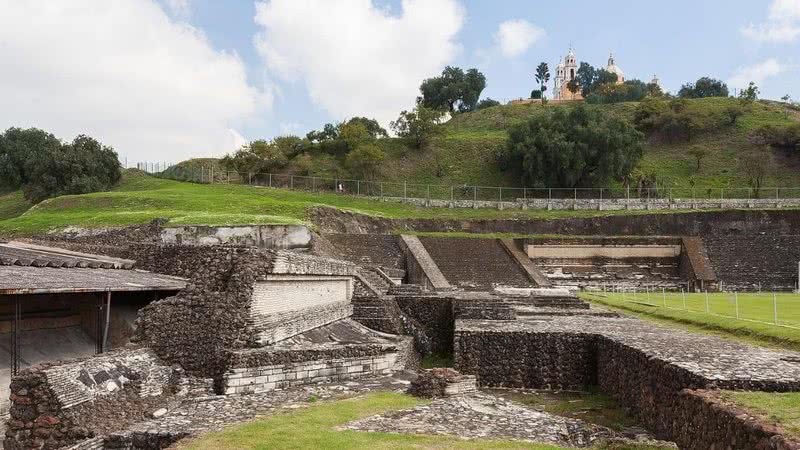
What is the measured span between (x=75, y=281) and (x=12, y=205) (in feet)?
161

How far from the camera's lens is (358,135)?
199 ft


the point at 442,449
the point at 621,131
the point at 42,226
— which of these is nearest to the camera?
the point at 442,449

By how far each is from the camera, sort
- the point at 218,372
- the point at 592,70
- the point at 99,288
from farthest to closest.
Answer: the point at 592,70, the point at 218,372, the point at 99,288

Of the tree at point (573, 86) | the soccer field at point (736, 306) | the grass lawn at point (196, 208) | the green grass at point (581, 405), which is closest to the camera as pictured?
the green grass at point (581, 405)

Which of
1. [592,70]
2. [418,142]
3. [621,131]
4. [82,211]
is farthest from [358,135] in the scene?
[592,70]

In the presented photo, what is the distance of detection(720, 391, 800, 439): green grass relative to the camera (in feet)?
19.9

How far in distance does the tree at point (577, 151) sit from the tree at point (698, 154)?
8.50 metres

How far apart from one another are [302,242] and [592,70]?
3507 inches

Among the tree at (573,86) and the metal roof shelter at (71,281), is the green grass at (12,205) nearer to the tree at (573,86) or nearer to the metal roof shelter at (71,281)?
the metal roof shelter at (71,281)

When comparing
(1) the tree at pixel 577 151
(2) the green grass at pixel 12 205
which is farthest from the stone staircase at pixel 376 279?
(2) the green grass at pixel 12 205

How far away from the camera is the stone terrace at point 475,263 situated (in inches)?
1239

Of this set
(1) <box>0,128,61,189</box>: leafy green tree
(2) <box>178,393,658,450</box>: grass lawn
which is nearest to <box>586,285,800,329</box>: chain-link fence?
(2) <box>178,393,658,450</box>: grass lawn

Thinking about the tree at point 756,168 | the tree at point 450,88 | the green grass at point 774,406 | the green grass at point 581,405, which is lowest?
the green grass at point 581,405

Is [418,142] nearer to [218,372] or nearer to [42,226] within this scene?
[42,226]
